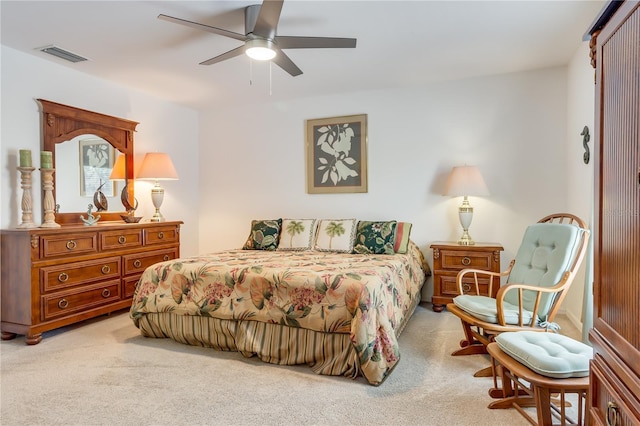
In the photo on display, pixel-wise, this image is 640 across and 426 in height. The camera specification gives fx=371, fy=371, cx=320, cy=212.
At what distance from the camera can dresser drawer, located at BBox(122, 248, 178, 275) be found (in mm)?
3852

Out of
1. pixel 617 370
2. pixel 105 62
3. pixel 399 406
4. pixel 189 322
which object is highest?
pixel 105 62

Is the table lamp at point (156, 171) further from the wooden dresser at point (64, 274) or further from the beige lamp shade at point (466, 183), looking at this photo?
the beige lamp shade at point (466, 183)

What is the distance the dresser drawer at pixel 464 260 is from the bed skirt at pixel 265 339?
1.05m

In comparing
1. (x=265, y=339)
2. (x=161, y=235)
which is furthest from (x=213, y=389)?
(x=161, y=235)

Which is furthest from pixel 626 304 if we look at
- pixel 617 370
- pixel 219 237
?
pixel 219 237

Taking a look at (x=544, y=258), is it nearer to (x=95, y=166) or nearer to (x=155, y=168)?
(x=155, y=168)

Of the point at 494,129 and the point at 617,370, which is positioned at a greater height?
the point at 494,129

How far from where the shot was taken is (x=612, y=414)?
1.00 m

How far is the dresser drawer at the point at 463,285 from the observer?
3625 mm

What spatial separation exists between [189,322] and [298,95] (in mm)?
3058

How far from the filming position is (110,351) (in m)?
2.85

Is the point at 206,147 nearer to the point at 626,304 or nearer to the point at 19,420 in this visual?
the point at 19,420

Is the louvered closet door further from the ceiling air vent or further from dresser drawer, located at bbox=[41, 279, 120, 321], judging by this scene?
the ceiling air vent

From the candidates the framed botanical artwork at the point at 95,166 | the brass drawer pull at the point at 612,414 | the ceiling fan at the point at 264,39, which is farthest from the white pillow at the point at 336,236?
the brass drawer pull at the point at 612,414
